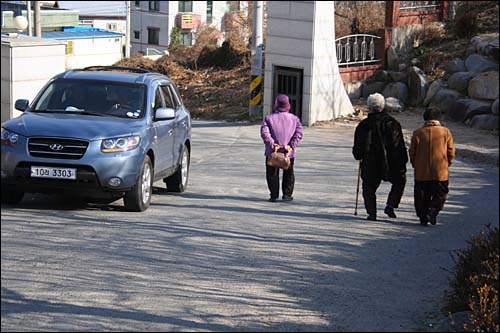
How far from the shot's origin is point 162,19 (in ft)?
235

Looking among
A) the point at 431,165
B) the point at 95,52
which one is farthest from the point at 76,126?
the point at 95,52

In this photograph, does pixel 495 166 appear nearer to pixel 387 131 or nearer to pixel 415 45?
pixel 387 131

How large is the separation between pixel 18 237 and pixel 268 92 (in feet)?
54.9

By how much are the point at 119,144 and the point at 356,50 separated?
1709cm

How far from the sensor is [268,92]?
25.4 metres

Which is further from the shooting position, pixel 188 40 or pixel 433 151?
pixel 188 40

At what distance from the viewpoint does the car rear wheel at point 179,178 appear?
1419 cm

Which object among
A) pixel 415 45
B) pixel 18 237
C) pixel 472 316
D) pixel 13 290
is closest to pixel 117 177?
pixel 18 237

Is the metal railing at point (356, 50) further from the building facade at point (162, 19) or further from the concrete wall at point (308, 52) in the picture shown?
the building facade at point (162, 19)

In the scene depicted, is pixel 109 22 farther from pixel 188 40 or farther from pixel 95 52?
pixel 95 52

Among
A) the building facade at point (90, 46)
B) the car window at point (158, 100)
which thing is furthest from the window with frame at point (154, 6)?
the car window at point (158, 100)

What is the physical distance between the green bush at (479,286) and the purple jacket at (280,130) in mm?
5140

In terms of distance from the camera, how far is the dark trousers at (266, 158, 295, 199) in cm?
1357

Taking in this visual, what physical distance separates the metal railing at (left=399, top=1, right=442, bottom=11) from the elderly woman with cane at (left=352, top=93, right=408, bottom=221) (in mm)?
17785
